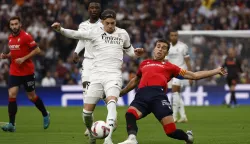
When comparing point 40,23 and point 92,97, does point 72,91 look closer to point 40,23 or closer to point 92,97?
point 40,23

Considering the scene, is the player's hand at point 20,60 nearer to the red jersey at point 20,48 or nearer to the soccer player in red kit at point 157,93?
the red jersey at point 20,48

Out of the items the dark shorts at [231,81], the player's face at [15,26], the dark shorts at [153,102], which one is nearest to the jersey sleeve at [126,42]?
the dark shorts at [153,102]

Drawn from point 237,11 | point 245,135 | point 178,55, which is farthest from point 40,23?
point 245,135

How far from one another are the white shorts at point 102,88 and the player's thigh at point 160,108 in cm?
74

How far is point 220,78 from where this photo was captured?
3022cm

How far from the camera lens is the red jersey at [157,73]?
469 inches

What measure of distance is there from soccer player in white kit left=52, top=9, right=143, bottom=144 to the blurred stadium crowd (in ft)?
57.9

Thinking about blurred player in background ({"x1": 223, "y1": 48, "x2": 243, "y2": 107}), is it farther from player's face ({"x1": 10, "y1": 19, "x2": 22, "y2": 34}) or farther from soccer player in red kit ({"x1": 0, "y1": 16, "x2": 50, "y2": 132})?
player's face ({"x1": 10, "y1": 19, "x2": 22, "y2": 34})

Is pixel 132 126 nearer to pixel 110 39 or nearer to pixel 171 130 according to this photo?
pixel 171 130

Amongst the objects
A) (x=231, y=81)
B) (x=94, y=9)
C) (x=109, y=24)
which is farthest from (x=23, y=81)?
(x=231, y=81)

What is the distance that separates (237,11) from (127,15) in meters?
5.49

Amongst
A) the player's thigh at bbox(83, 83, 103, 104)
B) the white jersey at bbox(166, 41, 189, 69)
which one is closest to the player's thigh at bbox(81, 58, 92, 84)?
the player's thigh at bbox(83, 83, 103, 104)

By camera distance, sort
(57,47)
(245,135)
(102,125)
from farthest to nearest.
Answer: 1. (57,47)
2. (245,135)
3. (102,125)

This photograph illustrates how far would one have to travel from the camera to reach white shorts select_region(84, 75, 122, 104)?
1195 cm
